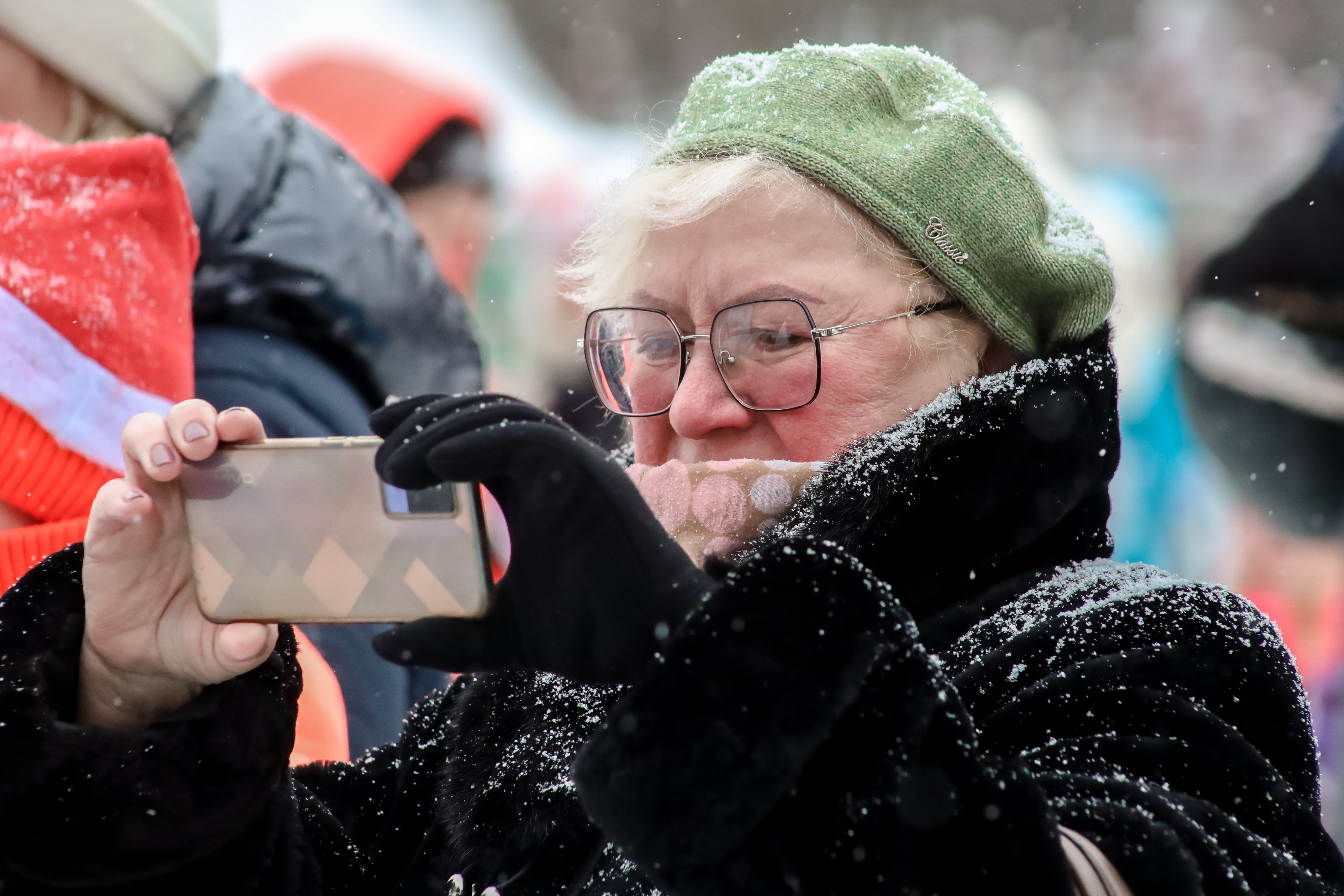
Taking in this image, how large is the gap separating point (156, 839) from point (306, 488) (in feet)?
1.53

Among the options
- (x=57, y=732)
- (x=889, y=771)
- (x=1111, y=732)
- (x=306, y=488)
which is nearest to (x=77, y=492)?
(x=57, y=732)

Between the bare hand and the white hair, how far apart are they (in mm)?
670

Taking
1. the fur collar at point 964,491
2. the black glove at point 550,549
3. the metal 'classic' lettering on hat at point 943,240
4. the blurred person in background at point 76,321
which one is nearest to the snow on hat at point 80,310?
the blurred person in background at point 76,321

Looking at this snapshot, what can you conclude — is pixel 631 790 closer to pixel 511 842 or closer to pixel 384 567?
pixel 384 567

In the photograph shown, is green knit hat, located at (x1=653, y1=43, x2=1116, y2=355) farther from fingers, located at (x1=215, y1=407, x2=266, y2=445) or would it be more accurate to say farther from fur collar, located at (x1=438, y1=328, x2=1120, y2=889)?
fingers, located at (x1=215, y1=407, x2=266, y2=445)

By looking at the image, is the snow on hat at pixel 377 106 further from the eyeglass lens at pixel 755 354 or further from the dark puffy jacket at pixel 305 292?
the eyeglass lens at pixel 755 354

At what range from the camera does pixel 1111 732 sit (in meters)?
1.23

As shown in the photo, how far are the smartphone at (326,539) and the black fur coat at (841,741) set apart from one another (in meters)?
0.22

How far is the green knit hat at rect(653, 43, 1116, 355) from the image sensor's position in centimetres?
164

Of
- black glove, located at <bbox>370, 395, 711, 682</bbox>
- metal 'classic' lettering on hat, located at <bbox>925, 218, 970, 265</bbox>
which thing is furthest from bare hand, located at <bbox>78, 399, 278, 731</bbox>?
metal 'classic' lettering on hat, located at <bbox>925, 218, 970, 265</bbox>

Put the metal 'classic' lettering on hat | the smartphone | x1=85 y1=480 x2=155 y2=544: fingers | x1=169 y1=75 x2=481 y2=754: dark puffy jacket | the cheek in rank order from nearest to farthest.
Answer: the smartphone, x1=85 y1=480 x2=155 y2=544: fingers, the metal 'classic' lettering on hat, the cheek, x1=169 y1=75 x2=481 y2=754: dark puffy jacket

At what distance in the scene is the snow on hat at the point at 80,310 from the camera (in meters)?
1.79

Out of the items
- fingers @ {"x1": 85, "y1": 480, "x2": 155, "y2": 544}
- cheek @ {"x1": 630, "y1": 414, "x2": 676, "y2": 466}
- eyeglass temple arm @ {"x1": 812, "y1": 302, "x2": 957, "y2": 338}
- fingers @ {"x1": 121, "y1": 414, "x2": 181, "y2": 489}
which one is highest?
eyeglass temple arm @ {"x1": 812, "y1": 302, "x2": 957, "y2": 338}

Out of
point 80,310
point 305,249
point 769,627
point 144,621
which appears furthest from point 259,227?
point 769,627
